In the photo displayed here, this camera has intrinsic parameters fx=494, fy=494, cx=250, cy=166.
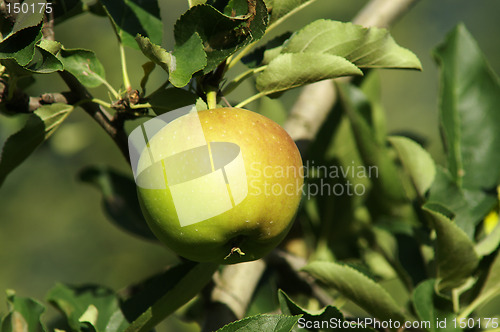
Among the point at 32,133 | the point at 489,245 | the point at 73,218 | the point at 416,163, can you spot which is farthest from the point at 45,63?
the point at 73,218

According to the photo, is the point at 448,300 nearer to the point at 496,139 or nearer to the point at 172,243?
Answer: the point at 496,139

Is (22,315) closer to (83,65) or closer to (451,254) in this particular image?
(83,65)

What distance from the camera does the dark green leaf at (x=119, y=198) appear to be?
123 cm

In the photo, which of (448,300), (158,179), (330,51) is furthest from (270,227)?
(448,300)

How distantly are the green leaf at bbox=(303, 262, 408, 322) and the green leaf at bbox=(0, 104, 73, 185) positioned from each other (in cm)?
49

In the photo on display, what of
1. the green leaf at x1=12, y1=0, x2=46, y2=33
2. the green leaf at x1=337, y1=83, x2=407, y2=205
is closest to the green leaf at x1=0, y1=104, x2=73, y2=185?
the green leaf at x1=12, y1=0, x2=46, y2=33

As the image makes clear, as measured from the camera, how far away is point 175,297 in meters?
0.80

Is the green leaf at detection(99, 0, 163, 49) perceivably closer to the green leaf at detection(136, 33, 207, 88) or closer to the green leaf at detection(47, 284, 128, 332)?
the green leaf at detection(136, 33, 207, 88)

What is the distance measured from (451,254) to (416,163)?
203 mm

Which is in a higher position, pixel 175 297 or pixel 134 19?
pixel 134 19

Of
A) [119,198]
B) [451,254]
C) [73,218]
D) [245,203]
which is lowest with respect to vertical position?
[73,218]

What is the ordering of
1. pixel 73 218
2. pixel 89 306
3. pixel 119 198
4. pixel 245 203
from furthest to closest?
1. pixel 73 218
2. pixel 119 198
3. pixel 89 306
4. pixel 245 203

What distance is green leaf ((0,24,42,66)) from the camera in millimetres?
678

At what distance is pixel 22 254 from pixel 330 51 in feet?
12.0
